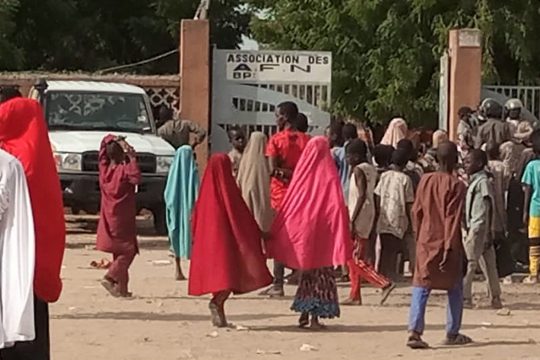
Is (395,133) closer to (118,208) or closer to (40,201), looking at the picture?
(118,208)

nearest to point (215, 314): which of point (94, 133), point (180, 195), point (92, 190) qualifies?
point (180, 195)

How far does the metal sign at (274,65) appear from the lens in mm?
21547

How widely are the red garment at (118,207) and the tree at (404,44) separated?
11.4 meters

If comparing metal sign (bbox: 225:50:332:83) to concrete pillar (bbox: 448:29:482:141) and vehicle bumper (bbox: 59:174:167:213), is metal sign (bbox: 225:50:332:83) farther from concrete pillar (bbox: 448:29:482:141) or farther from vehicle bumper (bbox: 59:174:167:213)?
vehicle bumper (bbox: 59:174:167:213)

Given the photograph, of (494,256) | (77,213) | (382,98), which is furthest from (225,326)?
(382,98)

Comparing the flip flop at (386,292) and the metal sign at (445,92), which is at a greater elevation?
the metal sign at (445,92)

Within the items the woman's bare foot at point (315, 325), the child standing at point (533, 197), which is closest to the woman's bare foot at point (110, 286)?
the woman's bare foot at point (315, 325)

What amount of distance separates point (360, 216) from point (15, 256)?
728cm

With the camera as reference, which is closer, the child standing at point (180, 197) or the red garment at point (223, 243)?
the red garment at point (223, 243)

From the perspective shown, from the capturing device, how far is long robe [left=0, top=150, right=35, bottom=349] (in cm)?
641

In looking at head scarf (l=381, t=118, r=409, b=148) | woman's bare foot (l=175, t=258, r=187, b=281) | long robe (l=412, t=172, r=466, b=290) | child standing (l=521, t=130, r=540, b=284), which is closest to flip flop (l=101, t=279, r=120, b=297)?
woman's bare foot (l=175, t=258, r=187, b=281)

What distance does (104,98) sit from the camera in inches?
797

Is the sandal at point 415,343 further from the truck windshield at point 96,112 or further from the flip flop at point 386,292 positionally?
the truck windshield at point 96,112

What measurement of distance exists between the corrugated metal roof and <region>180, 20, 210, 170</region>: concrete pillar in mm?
1189
